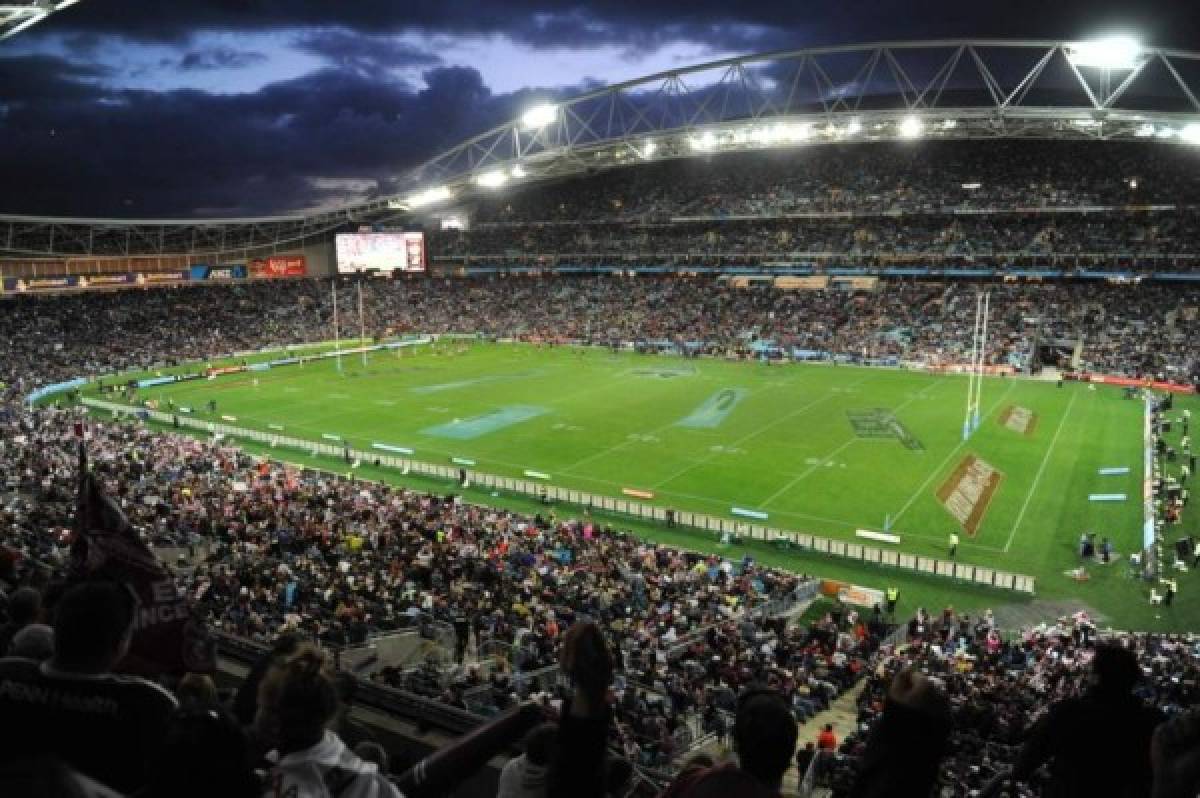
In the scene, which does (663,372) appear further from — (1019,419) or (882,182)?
(882,182)

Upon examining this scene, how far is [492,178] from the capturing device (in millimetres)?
72750

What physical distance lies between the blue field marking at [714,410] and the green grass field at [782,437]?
164 millimetres

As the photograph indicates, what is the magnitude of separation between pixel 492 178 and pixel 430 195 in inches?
275

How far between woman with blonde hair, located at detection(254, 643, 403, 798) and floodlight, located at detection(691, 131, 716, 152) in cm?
6013

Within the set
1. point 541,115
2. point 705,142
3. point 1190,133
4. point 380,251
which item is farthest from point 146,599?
point 380,251

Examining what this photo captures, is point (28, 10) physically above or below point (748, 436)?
above

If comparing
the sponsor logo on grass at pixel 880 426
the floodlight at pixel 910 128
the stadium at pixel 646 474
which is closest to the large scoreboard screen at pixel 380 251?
the stadium at pixel 646 474

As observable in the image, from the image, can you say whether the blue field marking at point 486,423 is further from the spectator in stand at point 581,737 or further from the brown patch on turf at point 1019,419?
the spectator in stand at point 581,737

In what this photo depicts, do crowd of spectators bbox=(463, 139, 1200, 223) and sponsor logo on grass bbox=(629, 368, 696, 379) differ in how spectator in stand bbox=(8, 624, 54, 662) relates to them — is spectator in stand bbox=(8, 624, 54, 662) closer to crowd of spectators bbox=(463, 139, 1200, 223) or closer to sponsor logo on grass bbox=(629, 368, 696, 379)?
sponsor logo on grass bbox=(629, 368, 696, 379)

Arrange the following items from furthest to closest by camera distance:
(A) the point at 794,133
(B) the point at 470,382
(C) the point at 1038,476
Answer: (A) the point at 794,133 < (B) the point at 470,382 < (C) the point at 1038,476

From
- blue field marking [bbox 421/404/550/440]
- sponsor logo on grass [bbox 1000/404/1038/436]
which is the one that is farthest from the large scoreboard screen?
sponsor logo on grass [bbox 1000/404/1038/436]

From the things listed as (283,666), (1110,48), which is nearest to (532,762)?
(283,666)

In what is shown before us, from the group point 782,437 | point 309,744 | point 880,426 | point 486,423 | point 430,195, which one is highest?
point 430,195

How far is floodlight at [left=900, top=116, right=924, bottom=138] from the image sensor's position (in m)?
54.0
